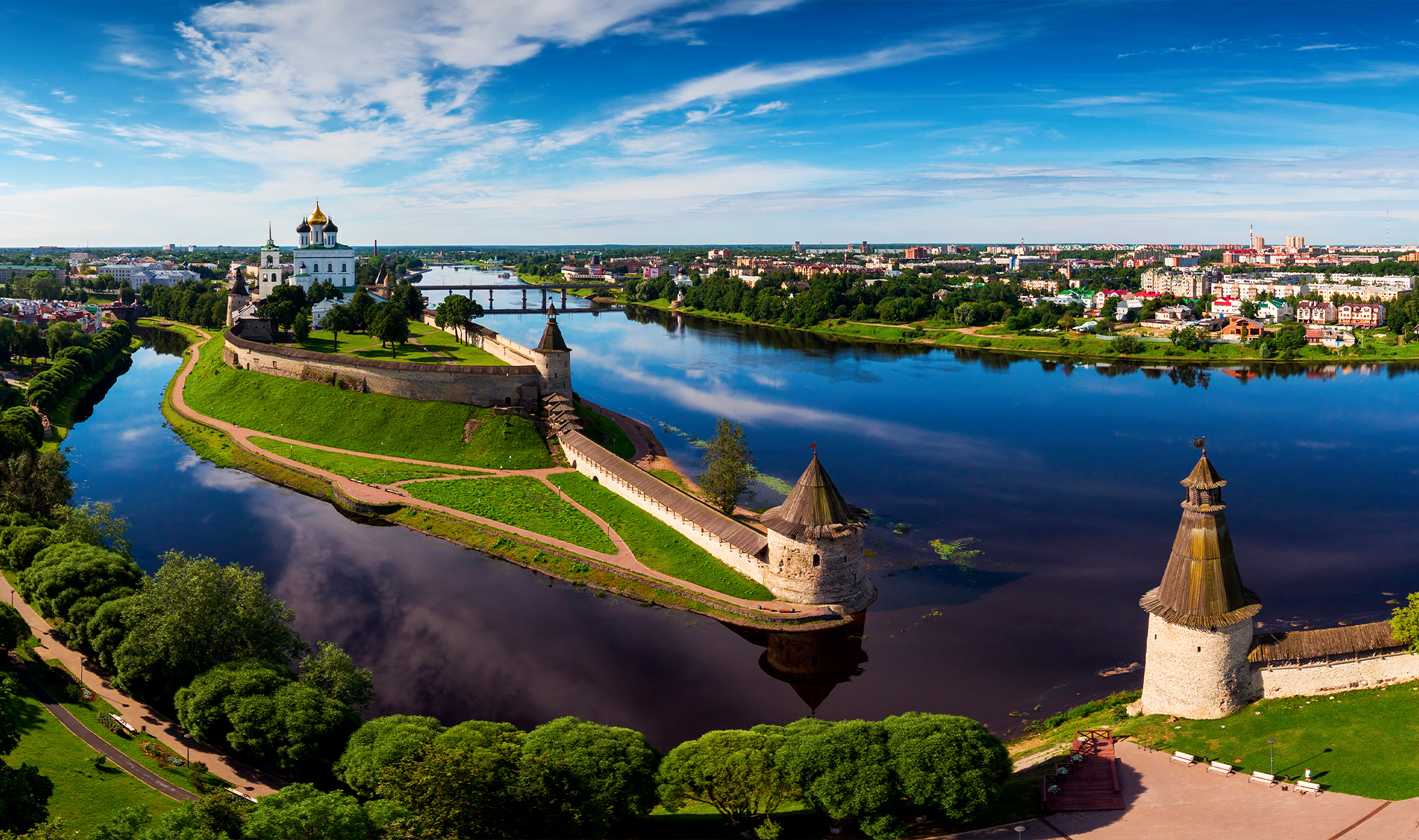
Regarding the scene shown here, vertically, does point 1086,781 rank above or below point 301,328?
below

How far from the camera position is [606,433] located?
49750 millimetres

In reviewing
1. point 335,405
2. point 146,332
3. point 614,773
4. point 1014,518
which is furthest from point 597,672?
point 146,332

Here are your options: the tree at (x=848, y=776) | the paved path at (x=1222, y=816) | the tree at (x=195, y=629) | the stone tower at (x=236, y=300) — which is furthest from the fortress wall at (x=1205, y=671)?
the stone tower at (x=236, y=300)

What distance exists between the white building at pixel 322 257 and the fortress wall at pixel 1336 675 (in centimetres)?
8413

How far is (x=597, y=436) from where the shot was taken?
47.9 metres

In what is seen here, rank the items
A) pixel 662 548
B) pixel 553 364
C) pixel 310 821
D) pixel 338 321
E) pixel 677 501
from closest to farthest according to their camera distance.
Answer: pixel 310 821, pixel 662 548, pixel 677 501, pixel 553 364, pixel 338 321

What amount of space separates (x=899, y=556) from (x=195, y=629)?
23144 millimetres

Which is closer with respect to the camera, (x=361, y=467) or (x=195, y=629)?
(x=195, y=629)

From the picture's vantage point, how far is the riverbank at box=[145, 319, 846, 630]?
94.6 feet

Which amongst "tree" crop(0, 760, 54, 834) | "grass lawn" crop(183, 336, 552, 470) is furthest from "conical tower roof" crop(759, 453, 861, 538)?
"tree" crop(0, 760, 54, 834)

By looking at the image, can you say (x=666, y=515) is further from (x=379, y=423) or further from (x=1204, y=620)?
(x=379, y=423)

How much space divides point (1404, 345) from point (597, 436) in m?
90.8

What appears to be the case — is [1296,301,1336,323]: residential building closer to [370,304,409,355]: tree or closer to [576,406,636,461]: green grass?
[576,406,636,461]: green grass

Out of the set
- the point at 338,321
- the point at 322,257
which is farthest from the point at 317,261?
the point at 338,321
